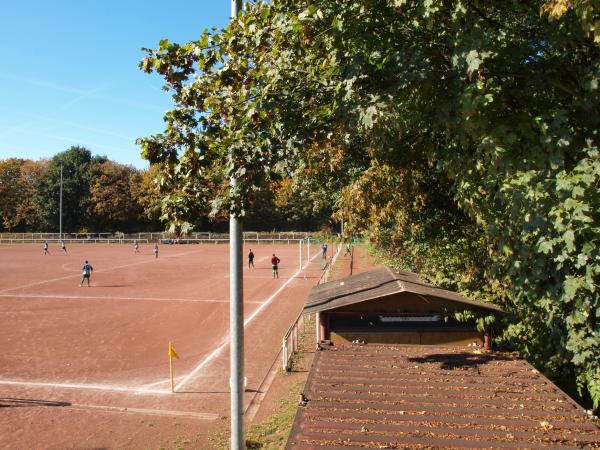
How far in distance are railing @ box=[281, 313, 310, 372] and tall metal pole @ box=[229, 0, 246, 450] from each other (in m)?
5.83

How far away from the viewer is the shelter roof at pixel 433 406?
4.92 metres

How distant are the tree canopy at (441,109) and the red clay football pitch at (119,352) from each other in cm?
631

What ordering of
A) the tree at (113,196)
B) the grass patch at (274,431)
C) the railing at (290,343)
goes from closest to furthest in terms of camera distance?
the grass patch at (274,431), the railing at (290,343), the tree at (113,196)

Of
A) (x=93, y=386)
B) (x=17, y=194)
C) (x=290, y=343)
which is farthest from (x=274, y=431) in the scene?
(x=17, y=194)

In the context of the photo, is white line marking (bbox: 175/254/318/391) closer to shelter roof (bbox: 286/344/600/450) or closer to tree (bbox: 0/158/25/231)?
shelter roof (bbox: 286/344/600/450)

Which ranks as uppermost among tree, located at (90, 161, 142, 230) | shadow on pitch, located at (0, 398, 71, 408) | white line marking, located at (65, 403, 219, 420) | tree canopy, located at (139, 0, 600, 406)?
tree, located at (90, 161, 142, 230)

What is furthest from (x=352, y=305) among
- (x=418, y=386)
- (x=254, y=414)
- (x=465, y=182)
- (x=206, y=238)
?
(x=206, y=238)

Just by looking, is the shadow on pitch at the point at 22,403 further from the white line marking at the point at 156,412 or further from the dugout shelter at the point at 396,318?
the dugout shelter at the point at 396,318

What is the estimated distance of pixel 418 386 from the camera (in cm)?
637

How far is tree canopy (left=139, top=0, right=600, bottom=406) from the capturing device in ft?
17.5

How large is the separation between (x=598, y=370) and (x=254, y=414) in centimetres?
677

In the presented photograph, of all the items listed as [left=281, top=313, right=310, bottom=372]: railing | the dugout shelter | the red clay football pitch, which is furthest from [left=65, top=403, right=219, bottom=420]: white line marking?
the dugout shelter

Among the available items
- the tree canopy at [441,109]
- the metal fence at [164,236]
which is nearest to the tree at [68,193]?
the metal fence at [164,236]

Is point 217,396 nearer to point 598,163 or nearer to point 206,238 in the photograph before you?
point 598,163
